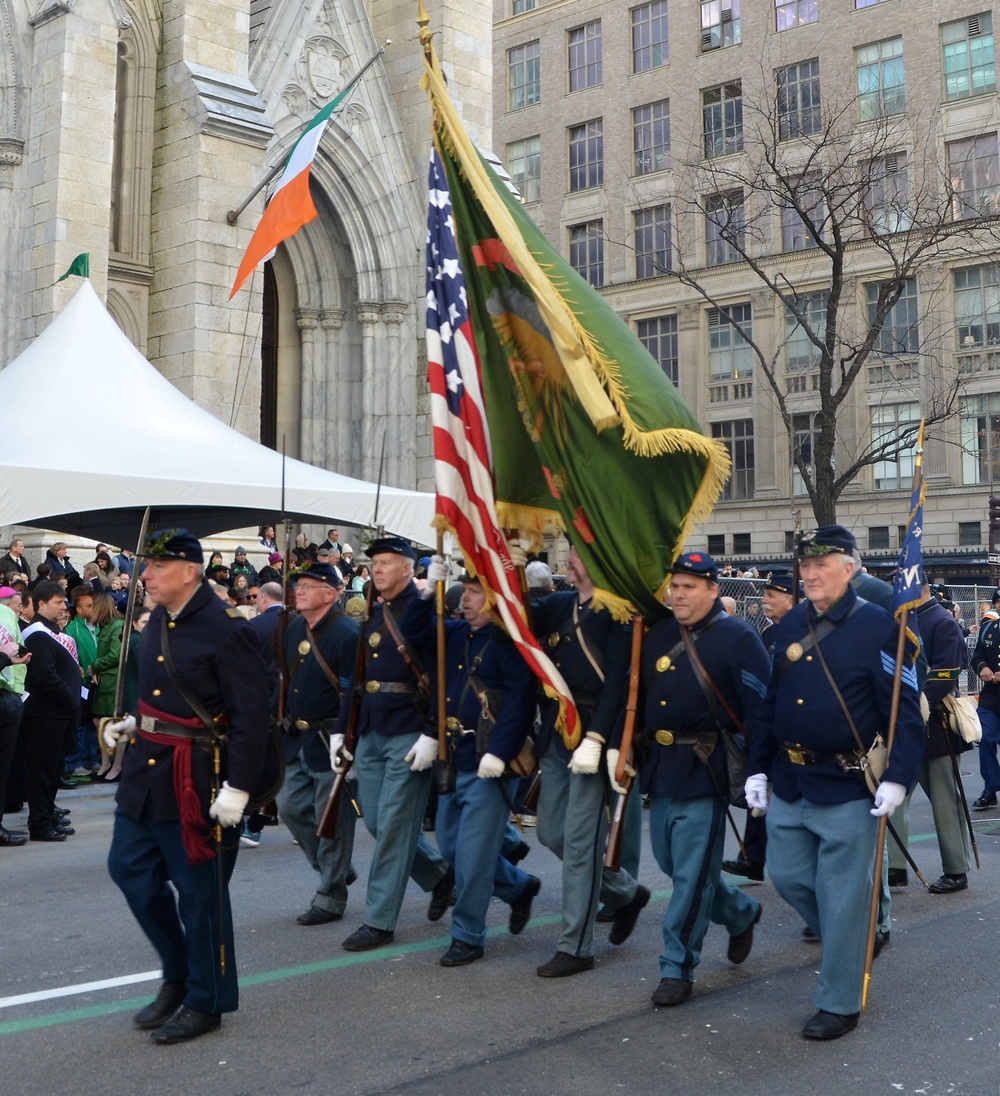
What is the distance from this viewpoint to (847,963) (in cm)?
515

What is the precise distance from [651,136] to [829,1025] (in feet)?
153

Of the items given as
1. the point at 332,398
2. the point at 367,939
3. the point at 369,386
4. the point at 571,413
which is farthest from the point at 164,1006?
the point at 332,398

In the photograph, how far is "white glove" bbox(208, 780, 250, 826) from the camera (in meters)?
4.94

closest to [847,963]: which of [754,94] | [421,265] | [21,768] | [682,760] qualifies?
[682,760]

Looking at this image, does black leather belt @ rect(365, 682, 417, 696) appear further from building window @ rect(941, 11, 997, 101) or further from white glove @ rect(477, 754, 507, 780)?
building window @ rect(941, 11, 997, 101)

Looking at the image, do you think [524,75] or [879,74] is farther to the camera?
[524,75]

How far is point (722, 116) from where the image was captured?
46625 millimetres

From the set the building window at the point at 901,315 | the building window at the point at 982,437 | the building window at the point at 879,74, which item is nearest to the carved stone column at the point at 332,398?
the building window at the point at 901,315

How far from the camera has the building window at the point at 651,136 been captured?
4784cm

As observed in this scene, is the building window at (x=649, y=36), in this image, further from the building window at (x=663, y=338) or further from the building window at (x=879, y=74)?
the building window at (x=663, y=338)

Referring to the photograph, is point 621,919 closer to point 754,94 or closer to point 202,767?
point 202,767

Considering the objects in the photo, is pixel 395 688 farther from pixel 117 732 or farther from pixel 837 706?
→ pixel 837 706

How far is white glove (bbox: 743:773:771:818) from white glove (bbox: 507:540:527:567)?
1.67 metres

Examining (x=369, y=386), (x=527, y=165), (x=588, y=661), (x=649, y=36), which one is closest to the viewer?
(x=588, y=661)
